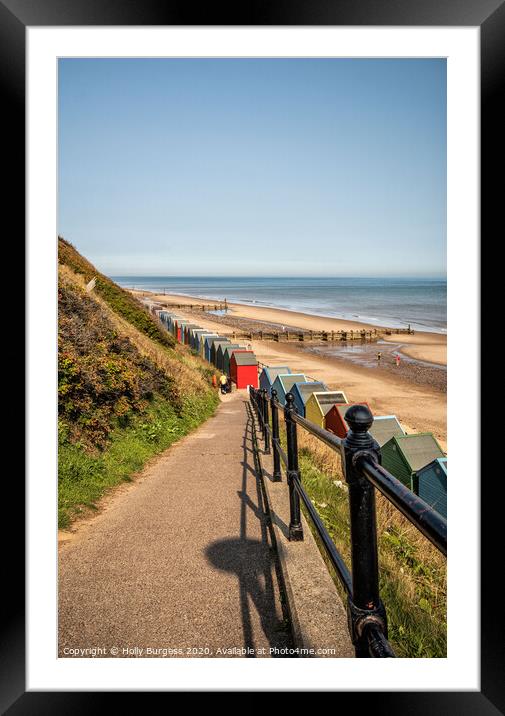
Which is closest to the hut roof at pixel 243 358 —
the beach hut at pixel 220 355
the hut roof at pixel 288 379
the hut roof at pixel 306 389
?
the beach hut at pixel 220 355

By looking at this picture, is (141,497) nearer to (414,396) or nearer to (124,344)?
(124,344)

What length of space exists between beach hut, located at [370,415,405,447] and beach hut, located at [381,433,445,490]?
0.63 metres

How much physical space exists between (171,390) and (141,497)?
4.37 meters

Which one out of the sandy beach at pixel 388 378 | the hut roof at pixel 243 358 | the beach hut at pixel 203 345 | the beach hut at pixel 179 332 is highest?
the beach hut at pixel 179 332

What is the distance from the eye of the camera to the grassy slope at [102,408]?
5051mm

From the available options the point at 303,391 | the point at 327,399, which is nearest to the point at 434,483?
the point at 327,399

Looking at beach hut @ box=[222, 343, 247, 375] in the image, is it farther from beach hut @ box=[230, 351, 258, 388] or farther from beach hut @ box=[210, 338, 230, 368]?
beach hut @ box=[210, 338, 230, 368]

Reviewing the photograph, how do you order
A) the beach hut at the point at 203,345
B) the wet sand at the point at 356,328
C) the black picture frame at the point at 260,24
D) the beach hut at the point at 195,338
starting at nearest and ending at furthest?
the black picture frame at the point at 260,24 < the beach hut at the point at 203,345 < the beach hut at the point at 195,338 < the wet sand at the point at 356,328

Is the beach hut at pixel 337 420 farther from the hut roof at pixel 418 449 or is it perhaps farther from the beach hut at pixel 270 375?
the beach hut at pixel 270 375

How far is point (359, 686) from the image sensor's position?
71.4 inches

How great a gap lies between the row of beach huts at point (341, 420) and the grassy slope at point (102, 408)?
88.0 inches

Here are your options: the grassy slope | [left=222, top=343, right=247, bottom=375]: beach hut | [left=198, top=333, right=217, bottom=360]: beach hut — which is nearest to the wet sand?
[left=198, top=333, right=217, bottom=360]: beach hut

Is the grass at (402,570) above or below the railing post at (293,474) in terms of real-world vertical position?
below

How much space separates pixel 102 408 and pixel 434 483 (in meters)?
4.17
